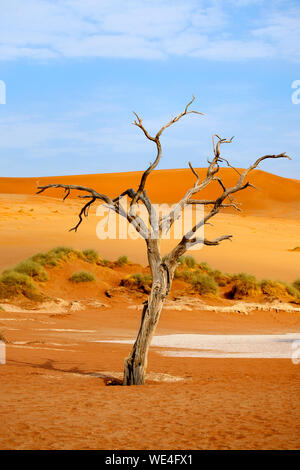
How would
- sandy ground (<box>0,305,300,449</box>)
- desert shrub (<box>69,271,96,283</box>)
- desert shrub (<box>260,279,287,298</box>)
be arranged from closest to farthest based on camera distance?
sandy ground (<box>0,305,300,449</box>)
desert shrub (<box>69,271,96,283</box>)
desert shrub (<box>260,279,287,298</box>)

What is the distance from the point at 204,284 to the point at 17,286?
838cm

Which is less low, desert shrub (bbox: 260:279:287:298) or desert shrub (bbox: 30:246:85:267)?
desert shrub (bbox: 30:246:85:267)

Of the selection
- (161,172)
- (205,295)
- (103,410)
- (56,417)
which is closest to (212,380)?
(103,410)

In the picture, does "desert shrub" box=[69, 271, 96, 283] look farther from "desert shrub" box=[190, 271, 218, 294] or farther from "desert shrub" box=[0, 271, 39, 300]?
"desert shrub" box=[190, 271, 218, 294]

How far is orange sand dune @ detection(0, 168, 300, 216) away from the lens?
88.0 m

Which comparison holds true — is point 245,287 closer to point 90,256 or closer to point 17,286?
point 90,256

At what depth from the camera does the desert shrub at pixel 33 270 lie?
26344 mm

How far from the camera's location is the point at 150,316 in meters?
10.4

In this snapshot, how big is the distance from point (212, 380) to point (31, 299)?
14401 mm

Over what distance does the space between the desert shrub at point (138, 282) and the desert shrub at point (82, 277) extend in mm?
1568

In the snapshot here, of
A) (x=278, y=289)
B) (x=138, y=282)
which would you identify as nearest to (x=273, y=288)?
(x=278, y=289)

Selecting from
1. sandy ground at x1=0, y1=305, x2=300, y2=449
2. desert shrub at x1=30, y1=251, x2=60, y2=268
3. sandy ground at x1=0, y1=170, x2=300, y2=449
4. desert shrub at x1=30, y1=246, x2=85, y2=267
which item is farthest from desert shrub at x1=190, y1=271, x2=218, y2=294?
sandy ground at x1=0, y1=305, x2=300, y2=449

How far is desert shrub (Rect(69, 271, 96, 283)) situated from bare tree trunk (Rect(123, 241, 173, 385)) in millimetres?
16896
